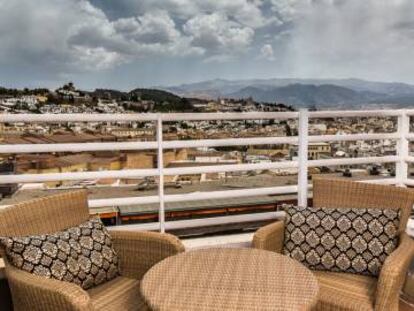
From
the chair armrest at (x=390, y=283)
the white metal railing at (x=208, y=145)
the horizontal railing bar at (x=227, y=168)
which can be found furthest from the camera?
the horizontal railing bar at (x=227, y=168)

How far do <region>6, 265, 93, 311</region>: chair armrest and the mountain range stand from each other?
3.28 m

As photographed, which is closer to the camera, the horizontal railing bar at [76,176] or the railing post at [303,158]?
the horizontal railing bar at [76,176]

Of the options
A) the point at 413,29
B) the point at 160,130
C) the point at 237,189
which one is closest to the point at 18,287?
the point at 160,130

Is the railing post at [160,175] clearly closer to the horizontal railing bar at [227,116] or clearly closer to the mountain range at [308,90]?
the horizontal railing bar at [227,116]

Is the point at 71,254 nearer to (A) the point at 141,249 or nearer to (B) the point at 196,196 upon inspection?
(A) the point at 141,249

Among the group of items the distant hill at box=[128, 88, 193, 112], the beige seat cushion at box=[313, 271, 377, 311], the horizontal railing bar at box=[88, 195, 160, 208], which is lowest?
the beige seat cushion at box=[313, 271, 377, 311]

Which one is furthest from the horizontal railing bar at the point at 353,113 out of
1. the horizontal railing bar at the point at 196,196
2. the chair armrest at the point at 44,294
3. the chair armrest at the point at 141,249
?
the chair armrest at the point at 44,294

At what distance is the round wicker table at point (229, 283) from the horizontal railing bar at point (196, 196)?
115 centimetres

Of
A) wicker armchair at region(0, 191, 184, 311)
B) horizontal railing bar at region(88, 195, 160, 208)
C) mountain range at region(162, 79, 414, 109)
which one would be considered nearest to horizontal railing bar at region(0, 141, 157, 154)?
horizontal railing bar at region(88, 195, 160, 208)

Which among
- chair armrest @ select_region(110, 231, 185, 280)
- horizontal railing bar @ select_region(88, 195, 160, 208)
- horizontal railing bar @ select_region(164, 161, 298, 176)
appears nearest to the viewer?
chair armrest @ select_region(110, 231, 185, 280)

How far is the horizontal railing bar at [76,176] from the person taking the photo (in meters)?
3.06

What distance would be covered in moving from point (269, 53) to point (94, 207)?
20.8 ft

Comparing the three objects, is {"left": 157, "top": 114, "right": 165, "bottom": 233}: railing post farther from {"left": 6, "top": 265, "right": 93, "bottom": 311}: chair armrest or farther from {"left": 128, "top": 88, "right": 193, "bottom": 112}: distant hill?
{"left": 6, "top": 265, "right": 93, "bottom": 311}: chair armrest

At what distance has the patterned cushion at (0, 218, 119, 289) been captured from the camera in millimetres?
2137
